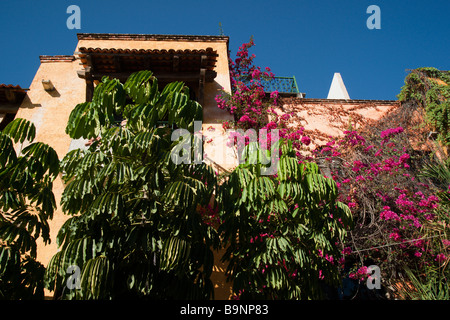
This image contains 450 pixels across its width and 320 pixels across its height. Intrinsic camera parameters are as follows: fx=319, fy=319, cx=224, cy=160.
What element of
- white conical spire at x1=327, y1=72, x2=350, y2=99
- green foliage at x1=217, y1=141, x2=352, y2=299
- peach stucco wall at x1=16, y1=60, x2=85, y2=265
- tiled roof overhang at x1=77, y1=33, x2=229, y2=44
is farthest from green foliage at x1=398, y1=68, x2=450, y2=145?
peach stucco wall at x1=16, y1=60, x2=85, y2=265

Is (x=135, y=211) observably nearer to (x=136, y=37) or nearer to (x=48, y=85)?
(x=48, y=85)

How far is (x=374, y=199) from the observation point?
23.0ft

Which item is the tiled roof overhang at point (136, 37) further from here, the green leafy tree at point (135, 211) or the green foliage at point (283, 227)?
the green foliage at point (283, 227)

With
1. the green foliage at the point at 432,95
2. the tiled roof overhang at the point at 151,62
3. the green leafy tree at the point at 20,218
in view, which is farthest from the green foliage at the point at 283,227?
the green foliage at the point at 432,95

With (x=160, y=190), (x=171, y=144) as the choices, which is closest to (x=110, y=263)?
(x=160, y=190)

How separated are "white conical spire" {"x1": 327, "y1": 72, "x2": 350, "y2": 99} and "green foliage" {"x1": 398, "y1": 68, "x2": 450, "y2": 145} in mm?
1638

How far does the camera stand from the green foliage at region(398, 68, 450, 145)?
822 cm

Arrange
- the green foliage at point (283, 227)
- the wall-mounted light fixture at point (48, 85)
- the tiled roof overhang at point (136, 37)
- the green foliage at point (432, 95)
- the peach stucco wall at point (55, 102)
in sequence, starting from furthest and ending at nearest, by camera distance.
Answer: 1. the tiled roof overhang at point (136, 37)
2. the wall-mounted light fixture at point (48, 85)
3. the green foliage at point (432, 95)
4. the peach stucco wall at point (55, 102)
5. the green foliage at point (283, 227)

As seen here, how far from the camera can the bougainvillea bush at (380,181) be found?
6.02 metres

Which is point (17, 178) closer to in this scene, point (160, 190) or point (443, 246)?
point (160, 190)

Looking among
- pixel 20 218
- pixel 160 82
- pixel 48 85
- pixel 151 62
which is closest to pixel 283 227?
pixel 20 218

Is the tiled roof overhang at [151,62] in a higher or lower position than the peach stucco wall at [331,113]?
higher

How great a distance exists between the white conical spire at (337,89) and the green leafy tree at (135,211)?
7627mm

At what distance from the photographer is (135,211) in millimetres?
3898
